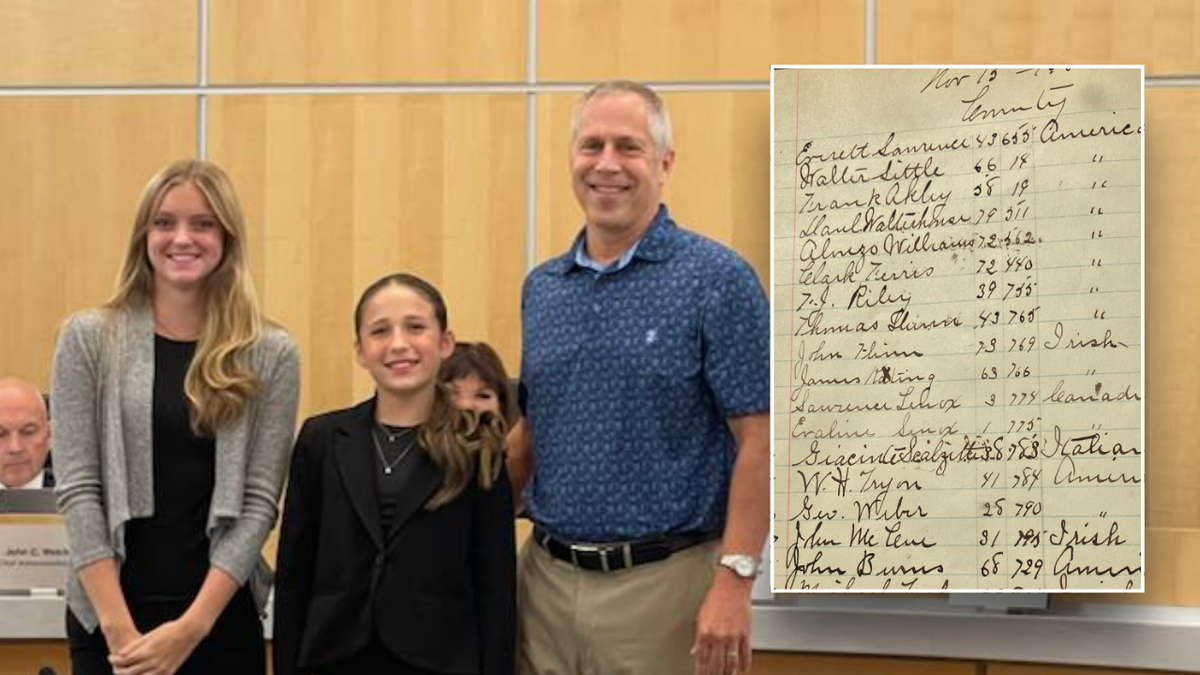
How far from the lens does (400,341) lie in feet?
8.97

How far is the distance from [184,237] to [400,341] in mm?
367

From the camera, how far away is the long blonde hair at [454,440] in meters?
2.70

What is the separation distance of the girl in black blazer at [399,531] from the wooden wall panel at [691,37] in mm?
1593

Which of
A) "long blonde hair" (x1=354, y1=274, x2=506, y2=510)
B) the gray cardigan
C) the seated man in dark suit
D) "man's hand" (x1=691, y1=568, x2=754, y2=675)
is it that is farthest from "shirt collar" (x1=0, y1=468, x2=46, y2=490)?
"man's hand" (x1=691, y1=568, x2=754, y2=675)

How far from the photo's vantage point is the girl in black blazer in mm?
2668

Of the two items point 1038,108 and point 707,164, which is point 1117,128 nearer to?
point 1038,108

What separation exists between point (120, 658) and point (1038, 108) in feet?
6.54

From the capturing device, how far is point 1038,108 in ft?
11.3

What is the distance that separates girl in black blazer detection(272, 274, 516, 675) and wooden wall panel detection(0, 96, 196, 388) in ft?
5.95

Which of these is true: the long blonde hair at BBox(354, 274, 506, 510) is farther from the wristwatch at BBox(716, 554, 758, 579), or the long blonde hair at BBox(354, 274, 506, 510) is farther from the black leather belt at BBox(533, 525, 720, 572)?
the wristwatch at BBox(716, 554, 758, 579)

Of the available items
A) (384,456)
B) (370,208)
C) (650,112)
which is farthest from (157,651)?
(370,208)

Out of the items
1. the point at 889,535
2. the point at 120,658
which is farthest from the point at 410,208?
the point at 120,658

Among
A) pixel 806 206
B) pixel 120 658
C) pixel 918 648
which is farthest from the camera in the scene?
pixel 806 206

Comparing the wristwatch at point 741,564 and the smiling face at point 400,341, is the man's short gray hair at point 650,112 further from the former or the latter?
the wristwatch at point 741,564
